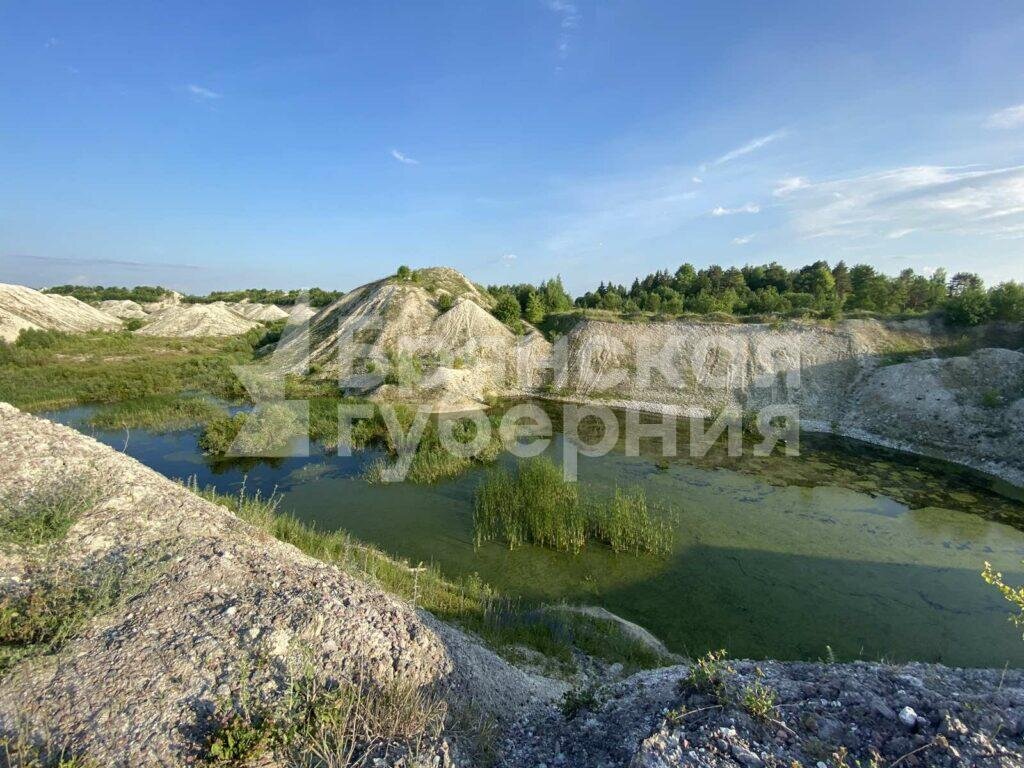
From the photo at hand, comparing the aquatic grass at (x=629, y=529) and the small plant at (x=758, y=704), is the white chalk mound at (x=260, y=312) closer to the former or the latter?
the aquatic grass at (x=629, y=529)

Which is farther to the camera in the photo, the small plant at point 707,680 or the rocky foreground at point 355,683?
the small plant at point 707,680

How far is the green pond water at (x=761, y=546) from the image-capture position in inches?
394

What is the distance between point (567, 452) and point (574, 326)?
20384mm

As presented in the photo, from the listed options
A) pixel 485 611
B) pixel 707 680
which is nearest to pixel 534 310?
pixel 485 611

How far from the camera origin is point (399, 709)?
4.66 metres

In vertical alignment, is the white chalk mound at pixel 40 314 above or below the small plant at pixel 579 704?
above

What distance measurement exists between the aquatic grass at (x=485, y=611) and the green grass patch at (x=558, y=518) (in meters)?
2.49

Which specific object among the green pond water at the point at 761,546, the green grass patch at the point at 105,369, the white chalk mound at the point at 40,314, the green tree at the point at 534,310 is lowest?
the green pond water at the point at 761,546

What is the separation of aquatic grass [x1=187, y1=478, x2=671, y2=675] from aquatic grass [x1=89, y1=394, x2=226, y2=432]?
14898mm

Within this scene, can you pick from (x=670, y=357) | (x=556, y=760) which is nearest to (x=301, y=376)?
(x=670, y=357)

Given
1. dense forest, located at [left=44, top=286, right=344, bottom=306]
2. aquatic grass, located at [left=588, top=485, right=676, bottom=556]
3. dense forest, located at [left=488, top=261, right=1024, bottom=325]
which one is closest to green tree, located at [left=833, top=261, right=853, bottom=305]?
dense forest, located at [left=488, top=261, right=1024, bottom=325]

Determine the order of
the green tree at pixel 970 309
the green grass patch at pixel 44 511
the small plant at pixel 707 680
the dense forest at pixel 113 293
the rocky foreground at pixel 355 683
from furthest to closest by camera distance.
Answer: the dense forest at pixel 113 293, the green tree at pixel 970 309, the green grass patch at pixel 44 511, the small plant at pixel 707 680, the rocky foreground at pixel 355 683

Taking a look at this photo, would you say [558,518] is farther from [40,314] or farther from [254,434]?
[40,314]

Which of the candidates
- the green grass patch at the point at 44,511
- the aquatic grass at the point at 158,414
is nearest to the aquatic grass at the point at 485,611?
the green grass patch at the point at 44,511
